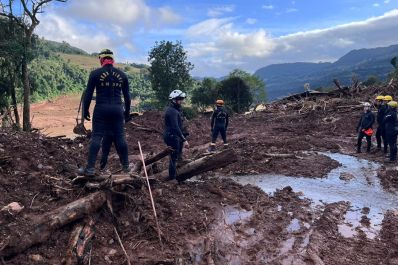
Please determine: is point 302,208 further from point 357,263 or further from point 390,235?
point 357,263

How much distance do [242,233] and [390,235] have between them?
8.56 feet

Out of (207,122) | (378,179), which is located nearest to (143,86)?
(207,122)

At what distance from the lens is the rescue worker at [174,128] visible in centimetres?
870

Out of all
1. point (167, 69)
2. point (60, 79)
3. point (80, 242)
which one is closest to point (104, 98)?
point (80, 242)

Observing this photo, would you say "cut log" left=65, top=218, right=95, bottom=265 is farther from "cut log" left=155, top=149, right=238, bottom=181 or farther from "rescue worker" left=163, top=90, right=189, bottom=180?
"cut log" left=155, top=149, right=238, bottom=181

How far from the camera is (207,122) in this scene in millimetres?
27234

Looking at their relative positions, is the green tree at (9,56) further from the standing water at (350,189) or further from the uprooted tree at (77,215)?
the uprooted tree at (77,215)

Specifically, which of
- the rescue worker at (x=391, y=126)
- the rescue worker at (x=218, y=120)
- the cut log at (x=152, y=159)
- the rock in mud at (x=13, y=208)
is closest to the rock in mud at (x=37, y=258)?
the rock in mud at (x=13, y=208)

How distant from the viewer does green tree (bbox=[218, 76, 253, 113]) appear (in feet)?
131

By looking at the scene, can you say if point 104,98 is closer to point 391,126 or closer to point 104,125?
point 104,125

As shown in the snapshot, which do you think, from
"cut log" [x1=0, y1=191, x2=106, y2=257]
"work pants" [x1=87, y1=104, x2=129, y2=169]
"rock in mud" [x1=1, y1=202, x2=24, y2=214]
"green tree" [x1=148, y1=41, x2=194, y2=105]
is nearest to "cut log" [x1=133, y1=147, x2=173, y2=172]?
"work pants" [x1=87, y1=104, x2=129, y2=169]

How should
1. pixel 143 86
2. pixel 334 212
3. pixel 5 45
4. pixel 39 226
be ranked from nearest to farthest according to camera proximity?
pixel 39 226 → pixel 334 212 → pixel 5 45 → pixel 143 86

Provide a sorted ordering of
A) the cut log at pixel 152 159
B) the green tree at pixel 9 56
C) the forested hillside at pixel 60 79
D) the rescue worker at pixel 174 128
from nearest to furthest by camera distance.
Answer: the cut log at pixel 152 159 < the rescue worker at pixel 174 128 < the green tree at pixel 9 56 < the forested hillside at pixel 60 79

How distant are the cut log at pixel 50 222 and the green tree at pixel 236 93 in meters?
34.1
